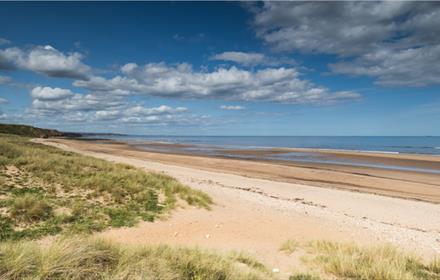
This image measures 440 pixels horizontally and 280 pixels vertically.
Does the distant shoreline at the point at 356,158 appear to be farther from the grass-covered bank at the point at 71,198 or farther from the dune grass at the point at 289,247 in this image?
the dune grass at the point at 289,247

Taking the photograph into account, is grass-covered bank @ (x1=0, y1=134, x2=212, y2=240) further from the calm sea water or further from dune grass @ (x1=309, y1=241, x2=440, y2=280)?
the calm sea water

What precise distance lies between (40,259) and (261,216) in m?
7.67

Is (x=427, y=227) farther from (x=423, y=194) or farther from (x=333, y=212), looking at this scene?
(x=423, y=194)

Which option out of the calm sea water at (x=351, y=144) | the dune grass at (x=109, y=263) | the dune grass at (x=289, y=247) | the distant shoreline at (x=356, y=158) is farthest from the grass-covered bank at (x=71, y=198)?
the calm sea water at (x=351, y=144)

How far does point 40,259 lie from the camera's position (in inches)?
Answer: 168

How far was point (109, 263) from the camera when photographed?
4723mm

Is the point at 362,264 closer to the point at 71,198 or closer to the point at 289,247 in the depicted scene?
the point at 289,247

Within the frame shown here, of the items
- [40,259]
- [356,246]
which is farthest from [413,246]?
[40,259]

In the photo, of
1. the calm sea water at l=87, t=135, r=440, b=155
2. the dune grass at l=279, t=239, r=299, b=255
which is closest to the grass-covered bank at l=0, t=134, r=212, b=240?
the dune grass at l=279, t=239, r=299, b=255

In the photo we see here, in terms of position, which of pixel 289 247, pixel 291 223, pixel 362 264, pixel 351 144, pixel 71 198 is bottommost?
pixel 291 223

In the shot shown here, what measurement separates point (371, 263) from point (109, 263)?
471 cm

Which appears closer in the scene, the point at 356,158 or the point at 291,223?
the point at 291,223

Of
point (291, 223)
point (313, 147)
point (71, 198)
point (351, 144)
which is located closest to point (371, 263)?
point (291, 223)

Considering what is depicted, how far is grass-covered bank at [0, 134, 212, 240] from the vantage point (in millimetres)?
7742
